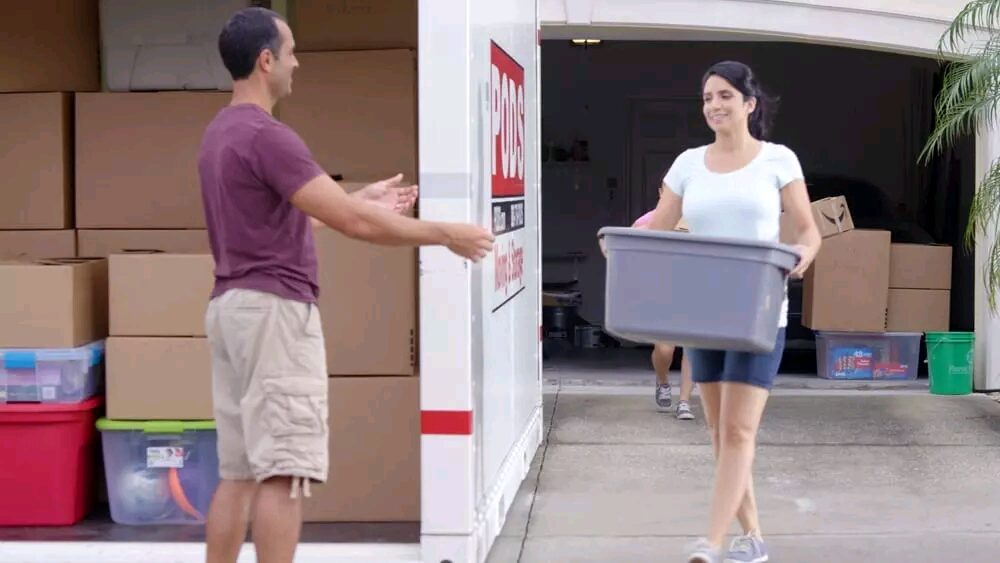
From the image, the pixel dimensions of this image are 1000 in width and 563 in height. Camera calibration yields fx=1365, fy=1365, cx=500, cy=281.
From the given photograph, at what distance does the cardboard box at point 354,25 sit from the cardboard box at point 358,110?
10cm

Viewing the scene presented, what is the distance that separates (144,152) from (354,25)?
44.5 inches

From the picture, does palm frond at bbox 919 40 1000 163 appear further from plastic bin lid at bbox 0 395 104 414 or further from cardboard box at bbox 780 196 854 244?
plastic bin lid at bbox 0 395 104 414

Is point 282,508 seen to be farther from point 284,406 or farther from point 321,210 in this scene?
point 321,210

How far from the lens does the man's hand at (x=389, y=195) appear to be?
390 centimetres

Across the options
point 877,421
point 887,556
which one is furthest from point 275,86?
point 877,421

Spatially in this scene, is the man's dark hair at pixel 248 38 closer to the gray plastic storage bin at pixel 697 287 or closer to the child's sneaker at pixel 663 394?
the gray plastic storage bin at pixel 697 287

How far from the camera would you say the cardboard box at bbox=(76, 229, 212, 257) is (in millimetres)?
5965

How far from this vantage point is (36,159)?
590 cm

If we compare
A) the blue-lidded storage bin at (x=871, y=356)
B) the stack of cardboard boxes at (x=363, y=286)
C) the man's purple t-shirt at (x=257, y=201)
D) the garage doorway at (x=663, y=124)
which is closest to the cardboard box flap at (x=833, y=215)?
the blue-lidded storage bin at (x=871, y=356)

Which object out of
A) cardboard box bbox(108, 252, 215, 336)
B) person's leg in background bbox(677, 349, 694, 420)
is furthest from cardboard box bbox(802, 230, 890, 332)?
cardboard box bbox(108, 252, 215, 336)

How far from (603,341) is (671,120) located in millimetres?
2543

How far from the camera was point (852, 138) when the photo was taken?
44.5 ft

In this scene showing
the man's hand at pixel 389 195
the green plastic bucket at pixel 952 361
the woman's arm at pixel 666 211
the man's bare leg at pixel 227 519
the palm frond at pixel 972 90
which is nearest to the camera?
the man's bare leg at pixel 227 519

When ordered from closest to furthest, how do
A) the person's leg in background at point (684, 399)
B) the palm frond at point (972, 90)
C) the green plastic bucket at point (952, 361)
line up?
the palm frond at point (972, 90)
the person's leg in background at point (684, 399)
the green plastic bucket at point (952, 361)
